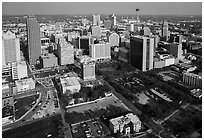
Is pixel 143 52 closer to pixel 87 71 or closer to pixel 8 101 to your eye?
pixel 87 71

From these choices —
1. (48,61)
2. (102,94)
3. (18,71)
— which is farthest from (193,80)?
(18,71)

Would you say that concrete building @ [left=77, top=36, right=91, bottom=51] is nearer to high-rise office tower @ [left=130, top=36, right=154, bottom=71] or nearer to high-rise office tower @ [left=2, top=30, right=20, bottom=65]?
high-rise office tower @ [left=130, top=36, right=154, bottom=71]

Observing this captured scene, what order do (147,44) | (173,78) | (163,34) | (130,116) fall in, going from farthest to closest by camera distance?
(163,34)
(147,44)
(173,78)
(130,116)

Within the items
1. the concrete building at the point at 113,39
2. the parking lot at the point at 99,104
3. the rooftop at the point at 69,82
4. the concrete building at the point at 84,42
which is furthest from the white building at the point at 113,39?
the parking lot at the point at 99,104

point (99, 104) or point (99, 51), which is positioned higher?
point (99, 51)

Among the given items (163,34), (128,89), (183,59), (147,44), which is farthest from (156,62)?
(163,34)

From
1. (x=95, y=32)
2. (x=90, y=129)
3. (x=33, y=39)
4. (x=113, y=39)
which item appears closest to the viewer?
(x=90, y=129)

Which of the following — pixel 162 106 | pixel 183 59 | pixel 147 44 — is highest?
pixel 147 44

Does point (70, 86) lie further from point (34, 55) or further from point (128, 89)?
point (34, 55)
